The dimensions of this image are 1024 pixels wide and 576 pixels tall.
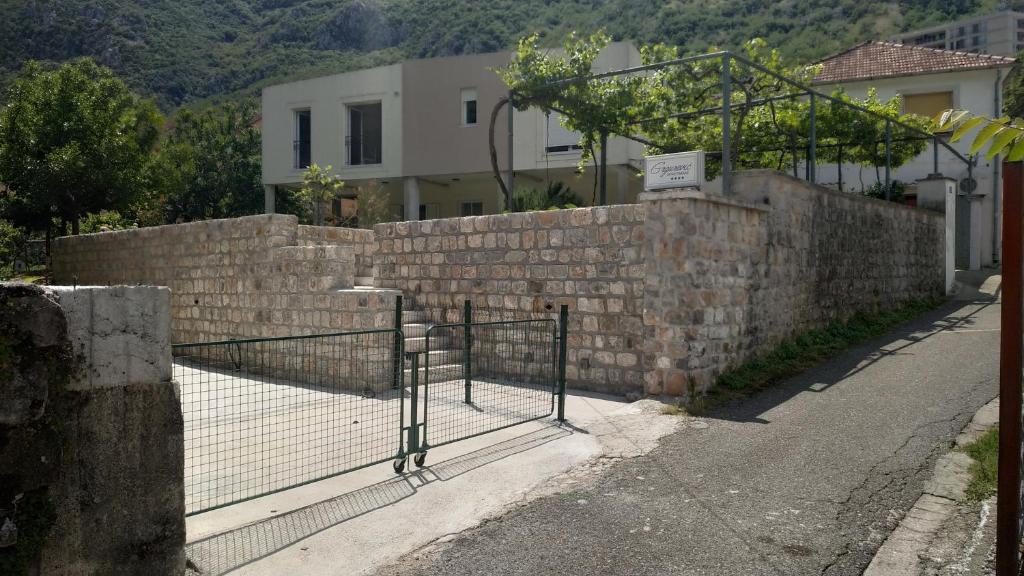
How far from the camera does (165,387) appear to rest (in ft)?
12.3

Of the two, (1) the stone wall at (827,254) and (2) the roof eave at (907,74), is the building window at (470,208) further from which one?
(1) the stone wall at (827,254)

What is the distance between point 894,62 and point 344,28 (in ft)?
173

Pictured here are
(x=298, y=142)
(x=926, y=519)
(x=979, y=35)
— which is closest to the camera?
(x=926, y=519)

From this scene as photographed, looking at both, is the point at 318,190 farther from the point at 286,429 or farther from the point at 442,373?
the point at 286,429

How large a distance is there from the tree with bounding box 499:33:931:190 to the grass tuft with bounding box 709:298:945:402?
11.6 ft

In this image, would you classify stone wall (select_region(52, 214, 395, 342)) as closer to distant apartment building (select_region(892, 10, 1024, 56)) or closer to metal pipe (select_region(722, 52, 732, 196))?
metal pipe (select_region(722, 52, 732, 196))

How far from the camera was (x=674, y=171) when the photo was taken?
860 centimetres

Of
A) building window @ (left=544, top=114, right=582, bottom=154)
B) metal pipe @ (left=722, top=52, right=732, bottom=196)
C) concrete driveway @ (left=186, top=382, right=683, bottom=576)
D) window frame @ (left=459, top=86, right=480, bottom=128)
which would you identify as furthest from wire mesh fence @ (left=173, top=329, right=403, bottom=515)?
window frame @ (left=459, top=86, right=480, bottom=128)

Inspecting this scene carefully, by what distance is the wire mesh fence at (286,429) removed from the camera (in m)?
5.46

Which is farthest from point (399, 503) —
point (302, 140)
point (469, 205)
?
point (302, 140)

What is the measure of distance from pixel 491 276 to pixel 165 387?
22.6 feet

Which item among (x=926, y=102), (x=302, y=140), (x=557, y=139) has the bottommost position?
(x=557, y=139)

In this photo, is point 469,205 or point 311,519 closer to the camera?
point 311,519

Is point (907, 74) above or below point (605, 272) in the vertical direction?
above
